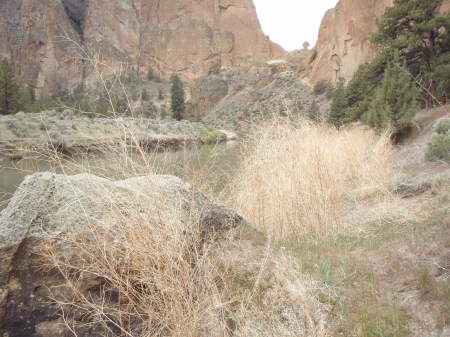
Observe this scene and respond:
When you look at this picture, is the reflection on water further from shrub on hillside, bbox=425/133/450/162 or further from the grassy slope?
shrub on hillside, bbox=425/133/450/162

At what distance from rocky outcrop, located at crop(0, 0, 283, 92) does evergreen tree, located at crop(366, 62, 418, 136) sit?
56.4 metres

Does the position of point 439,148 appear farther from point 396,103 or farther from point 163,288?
point 163,288

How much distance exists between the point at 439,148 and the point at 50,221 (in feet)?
21.2

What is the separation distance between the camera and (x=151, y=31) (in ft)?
252

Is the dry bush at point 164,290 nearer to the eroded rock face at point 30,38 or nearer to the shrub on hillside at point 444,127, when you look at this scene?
the shrub on hillside at point 444,127

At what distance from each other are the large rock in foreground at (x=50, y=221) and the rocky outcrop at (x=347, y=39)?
102ft

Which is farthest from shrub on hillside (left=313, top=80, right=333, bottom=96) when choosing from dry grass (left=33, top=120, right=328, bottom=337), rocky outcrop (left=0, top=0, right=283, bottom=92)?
dry grass (left=33, top=120, right=328, bottom=337)

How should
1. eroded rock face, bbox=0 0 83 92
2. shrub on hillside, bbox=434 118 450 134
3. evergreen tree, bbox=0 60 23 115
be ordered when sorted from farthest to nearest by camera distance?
1. eroded rock face, bbox=0 0 83 92
2. evergreen tree, bbox=0 60 23 115
3. shrub on hillside, bbox=434 118 450 134

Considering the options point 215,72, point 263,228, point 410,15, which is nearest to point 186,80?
point 215,72

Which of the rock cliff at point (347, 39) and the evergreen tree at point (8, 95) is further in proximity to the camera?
the rock cliff at point (347, 39)

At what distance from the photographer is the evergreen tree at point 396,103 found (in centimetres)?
977

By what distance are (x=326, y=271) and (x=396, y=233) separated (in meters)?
1.01

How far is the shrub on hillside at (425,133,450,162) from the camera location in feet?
19.7

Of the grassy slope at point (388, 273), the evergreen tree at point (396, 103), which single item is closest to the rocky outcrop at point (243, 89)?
the evergreen tree at point (396, 103)
